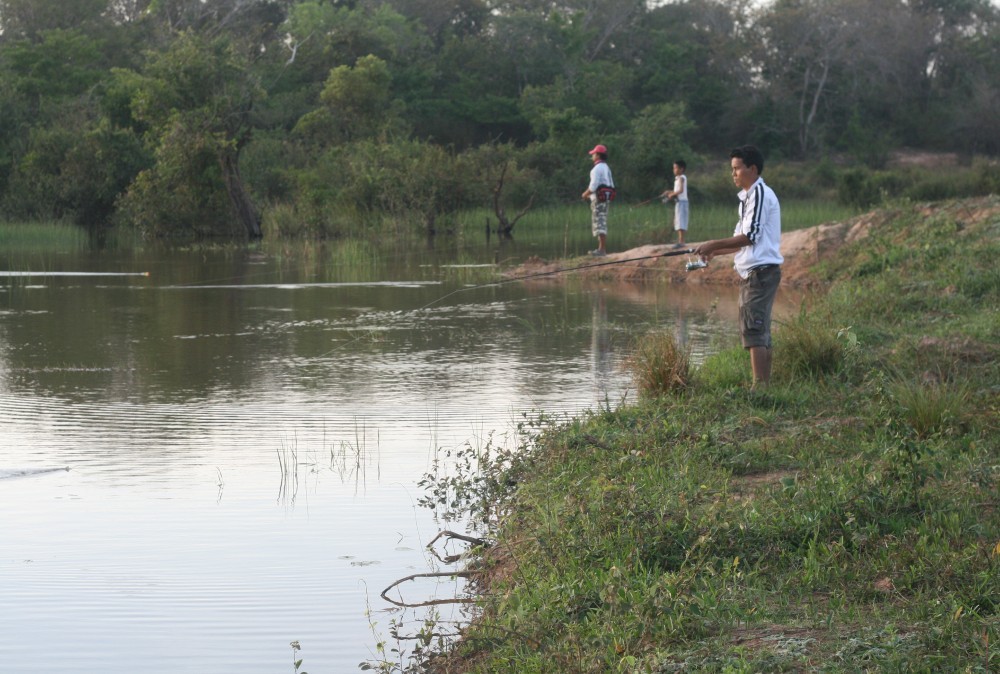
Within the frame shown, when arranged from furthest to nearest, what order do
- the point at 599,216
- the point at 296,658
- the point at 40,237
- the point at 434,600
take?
1. the point at 40,237
2. the point at 599,216
3. the point at 434,600
4. the point at 296,658

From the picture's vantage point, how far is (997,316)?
10258 millimetres

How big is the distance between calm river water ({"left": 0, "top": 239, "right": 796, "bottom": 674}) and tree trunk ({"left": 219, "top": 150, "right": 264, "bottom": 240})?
15670 millimetres

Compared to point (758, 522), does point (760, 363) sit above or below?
above

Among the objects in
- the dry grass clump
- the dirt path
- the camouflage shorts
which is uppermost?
the camouflage shorts

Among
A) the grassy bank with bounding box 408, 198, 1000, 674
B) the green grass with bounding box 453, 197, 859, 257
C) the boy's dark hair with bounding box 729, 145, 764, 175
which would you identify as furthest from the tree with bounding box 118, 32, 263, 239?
the grassy bank with bounding box 408, 198, 1000, 674

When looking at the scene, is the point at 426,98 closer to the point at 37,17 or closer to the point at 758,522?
the point at 37,17

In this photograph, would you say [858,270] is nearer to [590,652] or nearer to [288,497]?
[288,497]

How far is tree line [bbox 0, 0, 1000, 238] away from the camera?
34156 millimetres

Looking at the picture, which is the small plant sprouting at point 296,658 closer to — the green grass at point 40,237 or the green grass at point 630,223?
the green grass at point 630,223

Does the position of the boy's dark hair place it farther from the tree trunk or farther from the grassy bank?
the tree trunk

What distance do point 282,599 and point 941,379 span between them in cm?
396

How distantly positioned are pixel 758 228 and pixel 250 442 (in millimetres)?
3343

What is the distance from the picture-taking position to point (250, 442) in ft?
28.0

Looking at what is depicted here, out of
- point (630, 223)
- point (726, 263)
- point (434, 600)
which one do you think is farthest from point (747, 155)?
point (630, 223)
